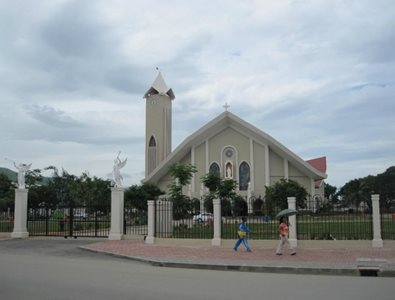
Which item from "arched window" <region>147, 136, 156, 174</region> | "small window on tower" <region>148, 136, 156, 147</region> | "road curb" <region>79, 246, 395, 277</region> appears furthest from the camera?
"small window on tower" <region>148, 136, 156, 147</region>

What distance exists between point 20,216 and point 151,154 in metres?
45.5

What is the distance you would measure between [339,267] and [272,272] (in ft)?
5.74

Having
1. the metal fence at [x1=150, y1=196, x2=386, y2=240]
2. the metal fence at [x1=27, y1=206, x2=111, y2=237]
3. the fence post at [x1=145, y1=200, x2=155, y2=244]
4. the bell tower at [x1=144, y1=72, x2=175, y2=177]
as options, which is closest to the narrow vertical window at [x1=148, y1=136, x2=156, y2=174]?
the bell tower at [x1=144, y1=72, x2=175, y2=177]

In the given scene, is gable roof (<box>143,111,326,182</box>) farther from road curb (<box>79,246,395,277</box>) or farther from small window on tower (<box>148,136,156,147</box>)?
road curb (<box>79,246,395,277</box>)

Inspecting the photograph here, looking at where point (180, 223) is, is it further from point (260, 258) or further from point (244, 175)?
point (244, 175)

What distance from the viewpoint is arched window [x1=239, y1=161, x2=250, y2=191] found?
190 feet

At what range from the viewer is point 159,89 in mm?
71000

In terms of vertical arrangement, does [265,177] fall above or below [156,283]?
above

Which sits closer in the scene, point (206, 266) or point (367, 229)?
point (206, 266)

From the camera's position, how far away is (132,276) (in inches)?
429

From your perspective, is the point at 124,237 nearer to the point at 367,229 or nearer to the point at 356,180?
the point at 367,229

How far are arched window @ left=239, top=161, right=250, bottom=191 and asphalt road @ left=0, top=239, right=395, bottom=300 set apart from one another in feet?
146

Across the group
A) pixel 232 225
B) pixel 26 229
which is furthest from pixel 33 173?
pixel 232 225

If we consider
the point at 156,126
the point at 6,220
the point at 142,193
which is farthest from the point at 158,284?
the point at 156,126
